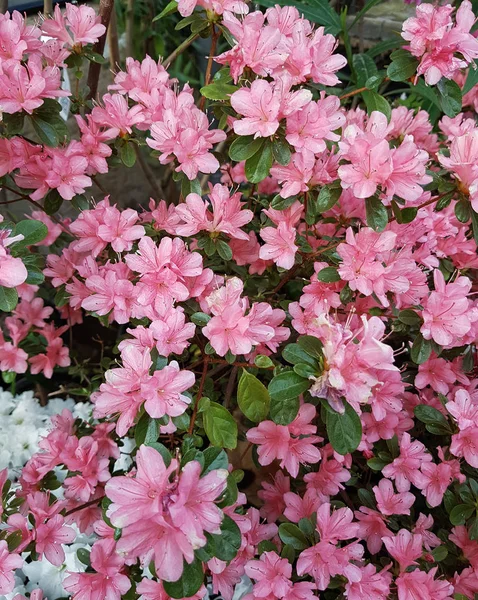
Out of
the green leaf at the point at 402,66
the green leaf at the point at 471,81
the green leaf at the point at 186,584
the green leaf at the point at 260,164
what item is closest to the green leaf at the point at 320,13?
the green leaf at the point at 471,81

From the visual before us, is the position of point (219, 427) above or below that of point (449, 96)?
below

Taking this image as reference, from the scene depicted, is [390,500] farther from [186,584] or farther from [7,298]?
[7,298]

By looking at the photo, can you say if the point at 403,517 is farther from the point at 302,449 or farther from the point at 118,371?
the point at 118,371

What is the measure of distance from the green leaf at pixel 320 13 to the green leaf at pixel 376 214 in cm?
99

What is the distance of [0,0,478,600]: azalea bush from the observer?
81cm

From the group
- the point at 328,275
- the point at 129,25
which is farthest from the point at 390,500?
the point at 129,25

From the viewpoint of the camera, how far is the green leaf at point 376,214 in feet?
2.90

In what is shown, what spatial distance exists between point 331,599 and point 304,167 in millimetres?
727

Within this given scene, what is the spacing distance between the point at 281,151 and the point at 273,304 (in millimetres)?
346

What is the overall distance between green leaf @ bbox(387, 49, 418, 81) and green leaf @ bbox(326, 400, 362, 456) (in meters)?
0.60

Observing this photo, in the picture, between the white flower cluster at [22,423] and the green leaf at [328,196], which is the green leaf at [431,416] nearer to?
the green leaf at [328,196]

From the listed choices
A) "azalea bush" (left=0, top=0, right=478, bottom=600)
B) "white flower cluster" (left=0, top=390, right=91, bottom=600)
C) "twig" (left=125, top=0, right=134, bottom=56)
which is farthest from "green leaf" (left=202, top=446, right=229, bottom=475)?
"twig" (left=125, top=0, right=134, bottom=56)

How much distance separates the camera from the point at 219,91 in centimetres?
98

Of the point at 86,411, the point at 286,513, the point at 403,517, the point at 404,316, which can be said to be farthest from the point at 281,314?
the point at 86,411
